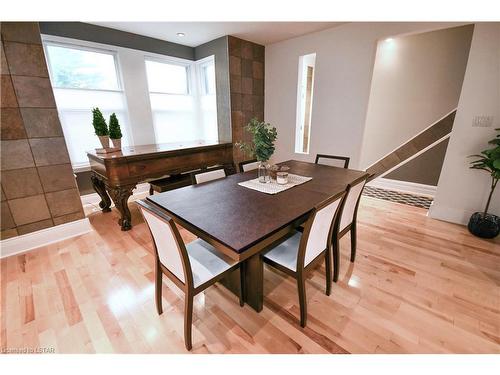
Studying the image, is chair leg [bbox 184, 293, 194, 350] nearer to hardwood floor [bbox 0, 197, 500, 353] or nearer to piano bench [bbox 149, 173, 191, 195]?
hardwood floor [bbox 0, 197, 500, 353]

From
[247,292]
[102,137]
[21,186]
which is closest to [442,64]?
[247,292]

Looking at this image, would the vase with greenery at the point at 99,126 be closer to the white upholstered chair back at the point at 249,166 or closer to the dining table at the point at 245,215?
the dining table at the point at 245,215

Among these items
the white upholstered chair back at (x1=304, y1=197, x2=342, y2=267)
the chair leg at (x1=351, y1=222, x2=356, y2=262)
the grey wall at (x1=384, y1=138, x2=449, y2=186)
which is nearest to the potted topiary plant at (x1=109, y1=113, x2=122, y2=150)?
the white upholstered chair back at (x1=304, y1=197, x2=342, y2=267)

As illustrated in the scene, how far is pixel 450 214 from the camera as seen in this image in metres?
2.70

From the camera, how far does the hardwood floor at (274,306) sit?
1.33m

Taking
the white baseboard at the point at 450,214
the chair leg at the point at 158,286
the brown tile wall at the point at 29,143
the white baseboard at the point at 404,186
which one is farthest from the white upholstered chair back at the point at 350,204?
the brown tile wall at the point at 29,143

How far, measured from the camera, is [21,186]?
7.07 ft

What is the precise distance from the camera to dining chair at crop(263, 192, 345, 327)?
48.6 inches

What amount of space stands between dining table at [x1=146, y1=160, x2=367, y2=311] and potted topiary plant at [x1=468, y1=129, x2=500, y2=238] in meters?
1.46

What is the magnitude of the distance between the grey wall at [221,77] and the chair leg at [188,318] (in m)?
2.92
